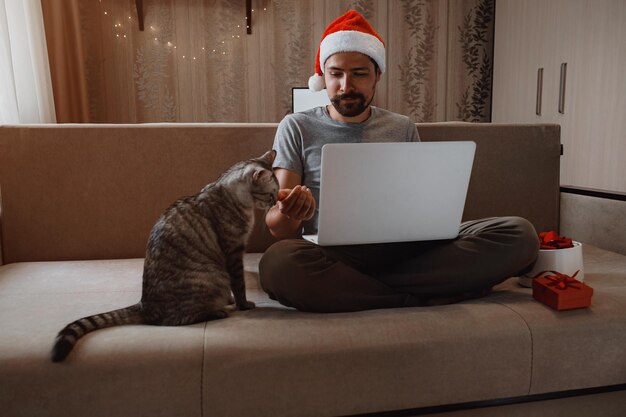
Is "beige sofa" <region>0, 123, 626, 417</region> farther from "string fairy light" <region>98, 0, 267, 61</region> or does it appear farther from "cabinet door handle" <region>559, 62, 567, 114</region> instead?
"string fairy light" <region>98, 0, 267, 61</region>

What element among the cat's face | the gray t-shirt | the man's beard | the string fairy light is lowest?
the cat's face

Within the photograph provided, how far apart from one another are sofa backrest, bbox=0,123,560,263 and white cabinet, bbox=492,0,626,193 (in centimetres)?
191

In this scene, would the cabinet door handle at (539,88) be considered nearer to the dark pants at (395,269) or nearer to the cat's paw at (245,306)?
the dark pants at (395,269)

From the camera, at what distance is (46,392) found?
92cm

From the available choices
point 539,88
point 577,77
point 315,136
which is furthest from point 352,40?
point 539,88

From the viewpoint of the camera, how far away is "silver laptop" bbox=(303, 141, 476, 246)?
3.50ft

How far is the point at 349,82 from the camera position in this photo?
1.61 metres

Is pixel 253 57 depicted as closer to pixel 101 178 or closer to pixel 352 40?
pixel 352 40

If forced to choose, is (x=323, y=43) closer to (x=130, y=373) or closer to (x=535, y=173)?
(x=535, y=173)

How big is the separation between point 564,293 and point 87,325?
111 centimetres

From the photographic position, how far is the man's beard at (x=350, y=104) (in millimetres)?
1595

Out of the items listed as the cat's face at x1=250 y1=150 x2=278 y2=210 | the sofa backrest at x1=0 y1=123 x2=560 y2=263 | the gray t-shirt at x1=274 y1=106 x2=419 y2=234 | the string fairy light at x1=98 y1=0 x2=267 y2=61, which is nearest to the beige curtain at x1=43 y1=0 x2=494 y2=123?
the string fairy light at x1=98 y1=0 x2=267 y2=61

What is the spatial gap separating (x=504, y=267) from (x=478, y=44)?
3.23 m

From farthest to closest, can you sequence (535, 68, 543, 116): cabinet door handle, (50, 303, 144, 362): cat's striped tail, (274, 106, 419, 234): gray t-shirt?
(535, 68, 543, 116): cabinet door handle < (274, 106, 419, 234): gray t-shirt < (50, 303, 144, 362): cat's striped tail
